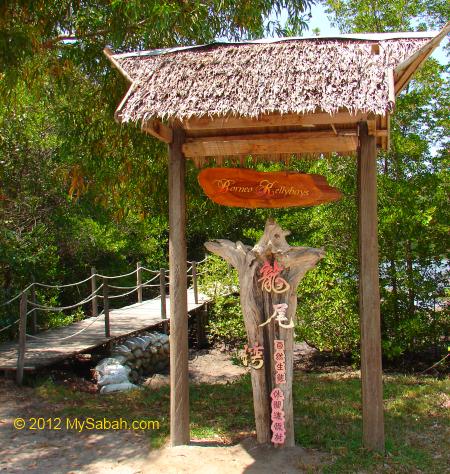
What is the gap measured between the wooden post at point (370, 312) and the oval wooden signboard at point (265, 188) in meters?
0.26

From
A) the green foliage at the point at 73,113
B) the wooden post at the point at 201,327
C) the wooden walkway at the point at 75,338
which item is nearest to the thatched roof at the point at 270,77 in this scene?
the green foliage at the point at 73,113

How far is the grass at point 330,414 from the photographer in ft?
14.7

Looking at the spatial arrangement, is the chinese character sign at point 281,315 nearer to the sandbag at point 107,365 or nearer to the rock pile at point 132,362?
the rock pile at point 132,362

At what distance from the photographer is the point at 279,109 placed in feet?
13.4

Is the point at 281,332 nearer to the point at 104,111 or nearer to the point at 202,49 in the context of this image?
the point at 202,49

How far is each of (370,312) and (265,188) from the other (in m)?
1.30

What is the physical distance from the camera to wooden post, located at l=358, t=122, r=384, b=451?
4453 millimetres

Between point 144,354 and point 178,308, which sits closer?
point 178,308

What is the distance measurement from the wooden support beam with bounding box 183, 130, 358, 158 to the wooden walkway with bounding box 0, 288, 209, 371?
147 inches

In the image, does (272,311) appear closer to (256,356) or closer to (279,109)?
(256,356)

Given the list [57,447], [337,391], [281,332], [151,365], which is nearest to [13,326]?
[151,365]

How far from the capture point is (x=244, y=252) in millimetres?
4648

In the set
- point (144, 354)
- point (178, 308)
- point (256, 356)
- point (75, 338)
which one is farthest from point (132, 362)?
point (256, 356)

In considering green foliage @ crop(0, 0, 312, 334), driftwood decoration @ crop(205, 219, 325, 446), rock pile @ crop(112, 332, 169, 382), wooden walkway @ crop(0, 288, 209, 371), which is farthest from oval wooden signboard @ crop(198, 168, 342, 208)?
rock pile @ crop(112, 332, 169, 382)
